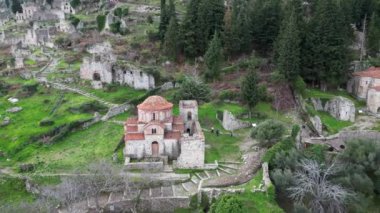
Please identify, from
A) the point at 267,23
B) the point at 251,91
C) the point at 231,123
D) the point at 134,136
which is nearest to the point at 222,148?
the point at 231,123

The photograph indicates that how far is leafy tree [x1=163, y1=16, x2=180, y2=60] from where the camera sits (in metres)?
52.2

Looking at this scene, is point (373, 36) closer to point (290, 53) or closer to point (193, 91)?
point (290, 53)

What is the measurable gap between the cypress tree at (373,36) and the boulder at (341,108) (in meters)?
11.9

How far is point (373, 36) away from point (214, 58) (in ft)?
64.6

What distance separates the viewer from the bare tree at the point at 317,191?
30.7m

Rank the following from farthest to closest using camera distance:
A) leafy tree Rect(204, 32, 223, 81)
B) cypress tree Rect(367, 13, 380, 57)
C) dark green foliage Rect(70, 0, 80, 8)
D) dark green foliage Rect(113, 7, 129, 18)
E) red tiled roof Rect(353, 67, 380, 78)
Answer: dark green foliage Rect(70, 0, 80, 8) → dark green foliage Rect(113, 7, 129, 18) → cypress tree Rect(367, 13, 380, 57) → leafy tree Rect(204, 32, 223, 81) → red tiled roof Rect(353, 67, 380, 78)

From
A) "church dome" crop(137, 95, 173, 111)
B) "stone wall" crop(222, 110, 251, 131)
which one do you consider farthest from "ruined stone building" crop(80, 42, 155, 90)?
"church dome" crop(137, 95, 173, 111)

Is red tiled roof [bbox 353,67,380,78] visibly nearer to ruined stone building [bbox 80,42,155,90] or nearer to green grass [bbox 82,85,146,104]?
ruined stone building [bbox 80,42,155,90]

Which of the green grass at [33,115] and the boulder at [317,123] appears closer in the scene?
the green grass at [33,115]

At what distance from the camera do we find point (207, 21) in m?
53.0

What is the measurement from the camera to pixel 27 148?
1523 inches

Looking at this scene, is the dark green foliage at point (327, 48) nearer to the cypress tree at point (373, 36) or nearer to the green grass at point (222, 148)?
the cypress tree at point (373, 36)

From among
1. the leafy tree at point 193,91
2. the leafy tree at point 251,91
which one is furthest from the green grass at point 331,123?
the leafy tree at point 193,91

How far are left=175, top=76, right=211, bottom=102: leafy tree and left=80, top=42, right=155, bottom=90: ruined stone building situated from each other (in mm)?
5526
